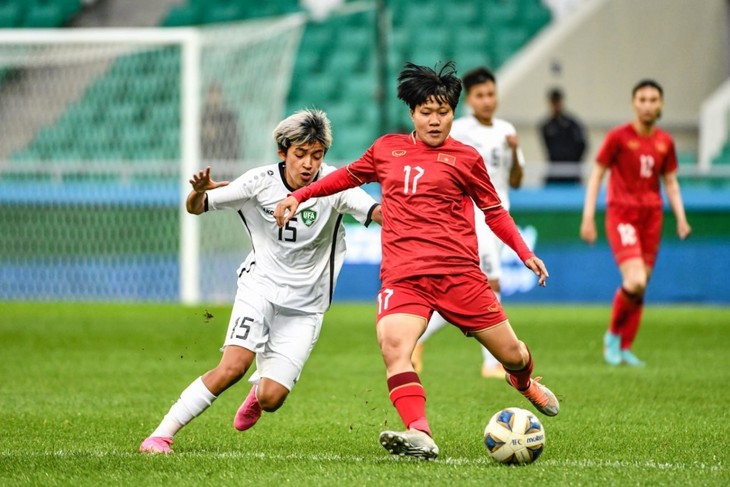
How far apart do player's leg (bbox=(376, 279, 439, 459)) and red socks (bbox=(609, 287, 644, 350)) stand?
497cm

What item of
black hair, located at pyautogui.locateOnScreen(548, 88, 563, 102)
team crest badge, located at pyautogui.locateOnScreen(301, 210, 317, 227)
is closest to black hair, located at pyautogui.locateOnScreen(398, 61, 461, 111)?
team crest badge, located at pyautogui.locateOnScreen(301, 210, 317, 227)

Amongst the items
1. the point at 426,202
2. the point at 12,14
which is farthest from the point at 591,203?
the point at 12,14

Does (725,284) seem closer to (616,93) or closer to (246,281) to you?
(616,93)

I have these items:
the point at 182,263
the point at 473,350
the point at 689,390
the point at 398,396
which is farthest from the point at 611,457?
the point at 182,263

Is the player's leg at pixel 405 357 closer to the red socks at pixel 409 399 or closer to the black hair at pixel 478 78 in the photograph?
the red socks at pixel 409 399

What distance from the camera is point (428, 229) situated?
606cm

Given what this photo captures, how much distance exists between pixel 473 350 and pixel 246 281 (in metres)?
6.28

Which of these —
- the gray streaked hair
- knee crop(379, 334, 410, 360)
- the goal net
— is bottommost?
the goal net

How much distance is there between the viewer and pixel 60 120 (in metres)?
19.8

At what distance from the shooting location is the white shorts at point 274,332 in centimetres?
637

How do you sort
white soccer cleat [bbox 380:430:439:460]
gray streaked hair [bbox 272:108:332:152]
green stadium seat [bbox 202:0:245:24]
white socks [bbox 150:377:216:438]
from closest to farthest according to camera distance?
1. white soccer cleat [bbox 380:430:439:460]
2. white socks [bbox 150:377:216:438]
3. gray streaked hair [bbox 272:108:332:152]
4. green stadium seat [bbox 202:0:245:24]

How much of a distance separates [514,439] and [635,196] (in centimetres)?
524

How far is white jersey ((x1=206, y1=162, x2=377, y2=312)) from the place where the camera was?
21.4 ft

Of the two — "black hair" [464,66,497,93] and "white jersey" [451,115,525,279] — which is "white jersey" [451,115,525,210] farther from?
"black hair" [464,66,497,93]
